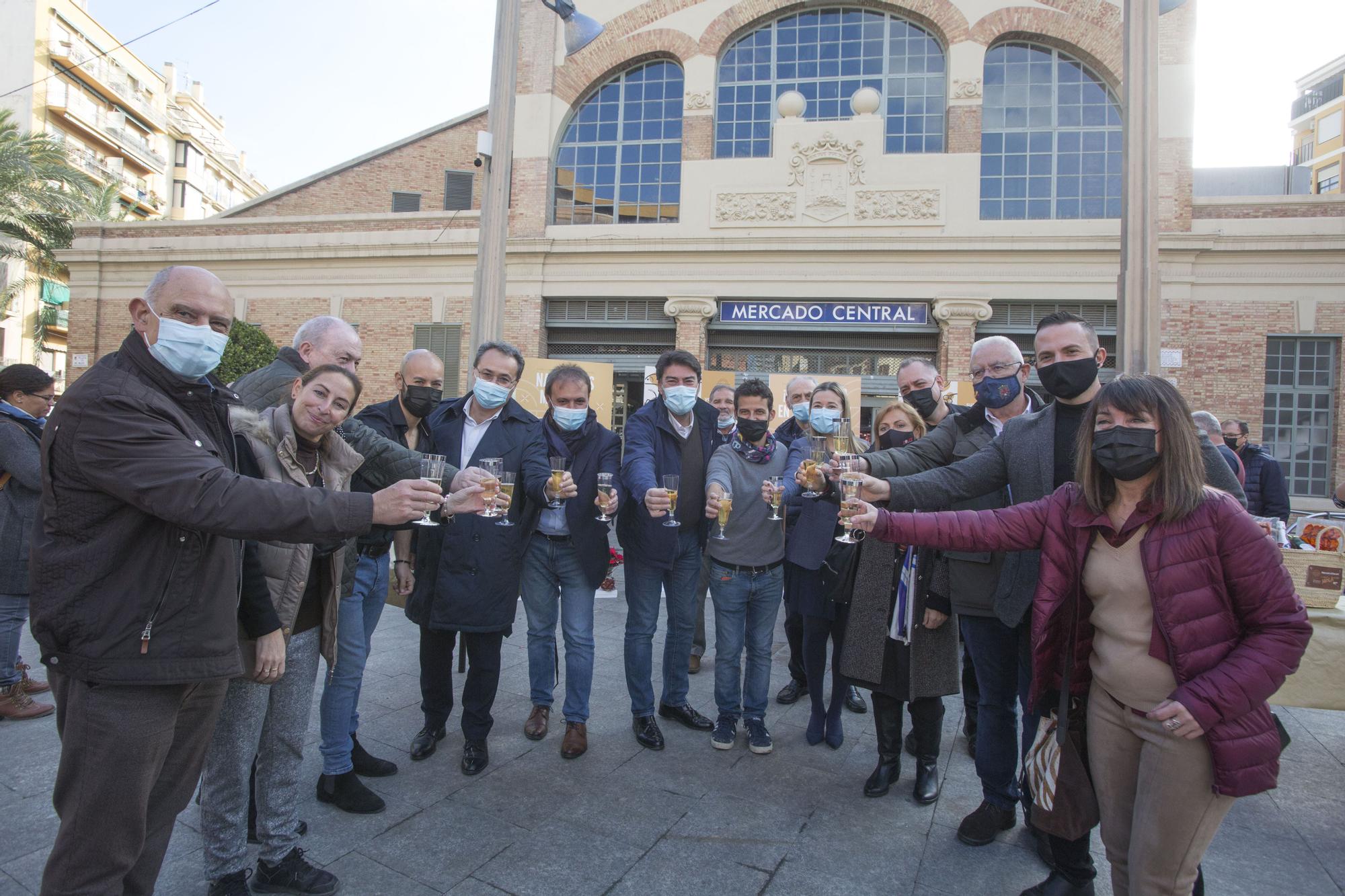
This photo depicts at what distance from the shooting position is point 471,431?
13.5 feet

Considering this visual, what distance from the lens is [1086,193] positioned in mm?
15086

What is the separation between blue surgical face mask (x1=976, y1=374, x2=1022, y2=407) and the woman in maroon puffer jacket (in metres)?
1.12

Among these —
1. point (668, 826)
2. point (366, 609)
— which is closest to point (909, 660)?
point (668, 826)

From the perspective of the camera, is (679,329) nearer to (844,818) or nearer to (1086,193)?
(1086,193)

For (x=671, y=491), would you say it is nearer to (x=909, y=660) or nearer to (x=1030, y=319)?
(x=909, y=660)

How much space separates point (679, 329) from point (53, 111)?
37205 mm

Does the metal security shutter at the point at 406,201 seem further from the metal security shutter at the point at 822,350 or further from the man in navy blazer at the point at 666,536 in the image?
the man in navy blazer at the point at 666,536

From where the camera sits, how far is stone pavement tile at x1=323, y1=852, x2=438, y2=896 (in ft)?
8.95

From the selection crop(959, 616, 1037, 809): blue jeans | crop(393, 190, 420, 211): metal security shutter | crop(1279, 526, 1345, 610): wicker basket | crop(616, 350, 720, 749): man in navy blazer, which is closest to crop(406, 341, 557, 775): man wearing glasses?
crop(616, 350, 720, 749): man in navy blazer

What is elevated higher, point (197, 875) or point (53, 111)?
point (53, 111)

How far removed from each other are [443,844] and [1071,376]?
337 cm

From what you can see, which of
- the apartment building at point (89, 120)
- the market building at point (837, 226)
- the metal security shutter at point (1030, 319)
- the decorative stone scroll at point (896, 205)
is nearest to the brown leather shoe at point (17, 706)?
the market building at point (837, 226)

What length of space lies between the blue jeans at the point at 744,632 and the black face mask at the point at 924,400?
1.34 meters

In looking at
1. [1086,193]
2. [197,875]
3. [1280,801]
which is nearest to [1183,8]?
[1086,193]
